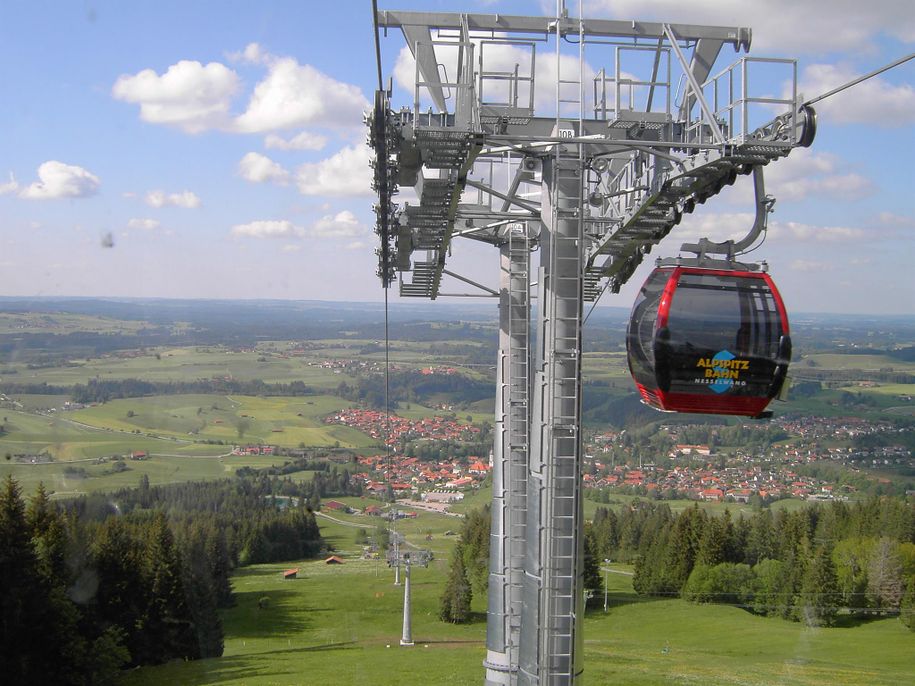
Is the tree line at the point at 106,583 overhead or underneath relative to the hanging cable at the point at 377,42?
underneath

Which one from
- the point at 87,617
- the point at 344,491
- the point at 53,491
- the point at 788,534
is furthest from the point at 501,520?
the point at 344,491

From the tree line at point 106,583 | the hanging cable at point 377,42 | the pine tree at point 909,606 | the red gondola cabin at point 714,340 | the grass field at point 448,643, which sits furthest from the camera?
the pine tree at point 909,606

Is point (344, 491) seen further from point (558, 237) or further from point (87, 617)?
point (558, 237)

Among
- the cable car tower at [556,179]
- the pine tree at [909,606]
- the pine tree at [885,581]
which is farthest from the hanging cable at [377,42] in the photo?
the pine tree at [885,581]

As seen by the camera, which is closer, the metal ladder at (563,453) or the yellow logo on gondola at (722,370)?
the metal ladder at (563,453)

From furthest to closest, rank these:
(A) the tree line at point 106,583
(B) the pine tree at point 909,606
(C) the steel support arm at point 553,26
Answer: (B) the pine tree at point 909,606 < (A) the tree line at point 106,583 < (C) the steel support arm at point 553,26

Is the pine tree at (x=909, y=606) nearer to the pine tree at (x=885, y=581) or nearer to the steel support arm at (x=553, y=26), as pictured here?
the pine tree at (x=885, y=581)

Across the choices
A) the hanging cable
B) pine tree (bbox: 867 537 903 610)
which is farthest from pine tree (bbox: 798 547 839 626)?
the hanging cable

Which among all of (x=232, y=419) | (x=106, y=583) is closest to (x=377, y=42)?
(x=106, y=583)
